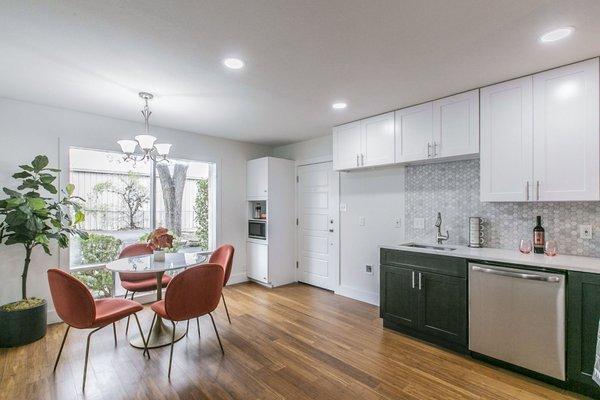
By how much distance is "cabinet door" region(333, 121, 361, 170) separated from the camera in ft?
12.7

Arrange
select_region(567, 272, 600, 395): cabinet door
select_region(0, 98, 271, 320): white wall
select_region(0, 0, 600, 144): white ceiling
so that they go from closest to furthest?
select_region(0, 0, 600, 144): white ceiling < select_region(567, 272, 600, 395): cabinet door < select_region(0, 98, 271, 320): white wall

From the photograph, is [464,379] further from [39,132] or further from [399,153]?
[39,132]

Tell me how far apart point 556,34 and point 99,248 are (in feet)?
16.5

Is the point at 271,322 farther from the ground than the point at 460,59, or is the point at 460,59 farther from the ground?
the point at 460,59

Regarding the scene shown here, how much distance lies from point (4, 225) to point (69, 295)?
1675mm

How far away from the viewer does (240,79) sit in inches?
105

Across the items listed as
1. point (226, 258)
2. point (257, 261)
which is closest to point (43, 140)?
point (226, 258)

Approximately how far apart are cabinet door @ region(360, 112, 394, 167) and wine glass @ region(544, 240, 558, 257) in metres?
1.64

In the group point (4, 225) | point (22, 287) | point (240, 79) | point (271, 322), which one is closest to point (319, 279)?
point (271, 322)

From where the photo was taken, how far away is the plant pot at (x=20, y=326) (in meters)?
2.79

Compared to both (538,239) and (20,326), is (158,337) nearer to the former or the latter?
(20,326)

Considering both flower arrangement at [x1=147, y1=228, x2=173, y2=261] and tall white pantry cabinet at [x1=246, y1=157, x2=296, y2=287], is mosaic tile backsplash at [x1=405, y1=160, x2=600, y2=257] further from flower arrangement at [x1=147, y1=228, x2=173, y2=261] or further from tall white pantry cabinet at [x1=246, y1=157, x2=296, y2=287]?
flower arrangement at [x1=147, y1=228, x2=173, y2=261]

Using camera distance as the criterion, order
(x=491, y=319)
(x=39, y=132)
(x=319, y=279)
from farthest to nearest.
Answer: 1. (x=319, y=279)
2. (x=39, y=132)
3. (x=491, y=319)

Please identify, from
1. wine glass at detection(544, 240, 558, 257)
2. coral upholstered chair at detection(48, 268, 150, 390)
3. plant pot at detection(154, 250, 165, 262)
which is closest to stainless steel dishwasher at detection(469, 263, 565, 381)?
wine glass at detection(544, 240, 558, 257)
